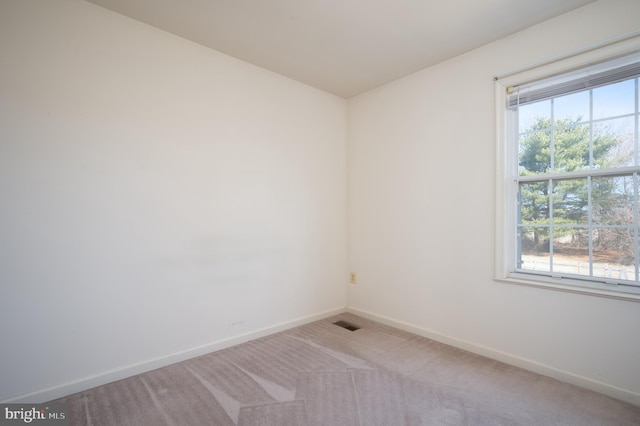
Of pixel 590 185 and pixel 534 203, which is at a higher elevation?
pixel 590 185

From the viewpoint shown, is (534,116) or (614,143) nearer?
(614,143)

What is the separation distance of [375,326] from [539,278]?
64.3 inches

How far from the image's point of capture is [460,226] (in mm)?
2764

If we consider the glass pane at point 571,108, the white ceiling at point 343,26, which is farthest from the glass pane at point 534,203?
the white ceiling at point 343,26

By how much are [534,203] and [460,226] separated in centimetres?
60

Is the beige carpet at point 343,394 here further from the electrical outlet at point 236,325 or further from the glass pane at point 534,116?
the glass pane at point 534,116

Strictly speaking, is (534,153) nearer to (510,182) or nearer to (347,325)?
(510,182)

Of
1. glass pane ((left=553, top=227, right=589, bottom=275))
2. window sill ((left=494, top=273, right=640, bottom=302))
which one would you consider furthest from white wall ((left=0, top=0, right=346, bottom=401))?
glass pane ((left=553, top=227, right=589, bottom=275))

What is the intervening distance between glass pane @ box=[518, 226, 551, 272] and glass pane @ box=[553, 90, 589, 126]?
0.86 metres

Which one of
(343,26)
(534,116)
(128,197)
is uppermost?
(343,26)

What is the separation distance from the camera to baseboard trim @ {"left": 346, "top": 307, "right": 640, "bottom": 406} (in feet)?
6.41

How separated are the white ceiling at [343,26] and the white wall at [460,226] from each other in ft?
0.75

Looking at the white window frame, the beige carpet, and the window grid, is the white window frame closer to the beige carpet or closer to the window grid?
the window grid

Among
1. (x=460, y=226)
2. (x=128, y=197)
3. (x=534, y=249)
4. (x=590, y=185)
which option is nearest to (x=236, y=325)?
(x=128, y=197)
